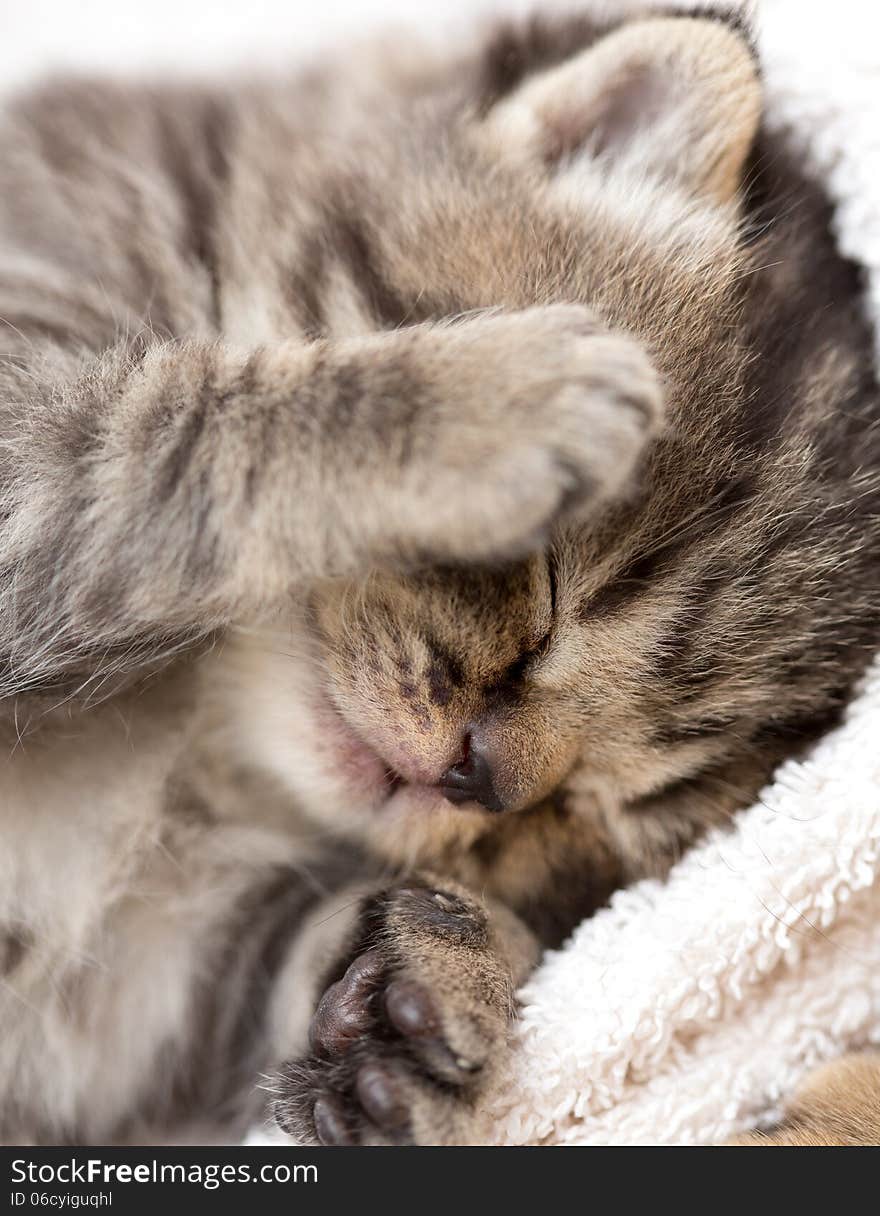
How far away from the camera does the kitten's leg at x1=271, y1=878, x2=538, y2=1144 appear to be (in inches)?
33.1

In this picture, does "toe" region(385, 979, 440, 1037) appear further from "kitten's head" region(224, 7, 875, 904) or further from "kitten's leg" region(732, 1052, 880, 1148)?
"kitten's leg" region(732, 1052, 880, 1148)

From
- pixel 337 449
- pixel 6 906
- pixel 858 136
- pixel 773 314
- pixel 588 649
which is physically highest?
pixel 858 136

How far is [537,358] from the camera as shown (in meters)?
0.75

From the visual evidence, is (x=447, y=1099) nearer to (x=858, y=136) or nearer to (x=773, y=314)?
(x=773, y=314)

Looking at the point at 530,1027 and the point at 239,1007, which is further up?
the point at 530,1027

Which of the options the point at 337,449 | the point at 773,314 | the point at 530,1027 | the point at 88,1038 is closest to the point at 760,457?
the point at 773,314

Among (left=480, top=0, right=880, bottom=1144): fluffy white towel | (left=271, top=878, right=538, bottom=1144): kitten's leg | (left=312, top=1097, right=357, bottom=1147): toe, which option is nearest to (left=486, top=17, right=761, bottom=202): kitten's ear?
(left=480, top=0, right=880, bottom=1144): fluffy white towel

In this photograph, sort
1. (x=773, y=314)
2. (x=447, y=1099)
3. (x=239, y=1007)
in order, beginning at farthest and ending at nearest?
(x=239, y=1007), (x=773, y=314), (x=447, y=1099)

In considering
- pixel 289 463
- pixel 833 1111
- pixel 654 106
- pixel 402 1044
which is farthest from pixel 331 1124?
pixel 654 106

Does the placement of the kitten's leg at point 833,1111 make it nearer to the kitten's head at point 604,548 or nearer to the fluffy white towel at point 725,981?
the fluffy white towel at point 725,981

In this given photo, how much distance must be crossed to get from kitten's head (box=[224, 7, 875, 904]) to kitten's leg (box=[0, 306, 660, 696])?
0.12 meters

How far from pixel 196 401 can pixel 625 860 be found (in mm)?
560

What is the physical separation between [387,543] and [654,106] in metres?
0.55

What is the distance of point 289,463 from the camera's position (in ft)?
2.49
